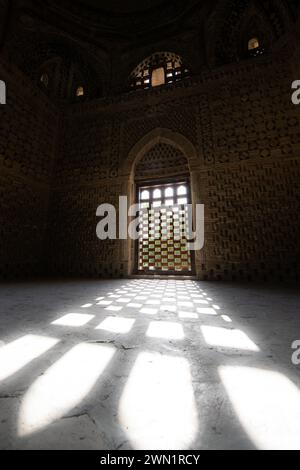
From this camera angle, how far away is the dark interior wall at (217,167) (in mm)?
4348

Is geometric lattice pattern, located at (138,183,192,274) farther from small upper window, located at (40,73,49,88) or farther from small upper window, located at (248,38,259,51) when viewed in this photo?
small upper window, located at (40,73,49,88)

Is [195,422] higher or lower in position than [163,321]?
higher

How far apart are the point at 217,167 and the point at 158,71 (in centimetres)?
415

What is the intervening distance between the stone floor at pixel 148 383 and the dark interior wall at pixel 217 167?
2954 millimetres

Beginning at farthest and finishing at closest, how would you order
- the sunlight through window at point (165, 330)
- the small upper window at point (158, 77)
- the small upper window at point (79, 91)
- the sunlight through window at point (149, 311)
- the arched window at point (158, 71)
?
the small upper window at point (79, 91) < the small upper window at point (158, 77) < the arched window at point (158, 71) < the sunlight through window at point (149, 311) < the sunlight through window at point (165, 330)

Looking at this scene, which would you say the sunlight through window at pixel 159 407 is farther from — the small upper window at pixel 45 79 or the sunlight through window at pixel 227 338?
the small upper window at pixel 45 79

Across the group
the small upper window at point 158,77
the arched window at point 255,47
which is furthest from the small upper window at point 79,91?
the arched window at point 255,47

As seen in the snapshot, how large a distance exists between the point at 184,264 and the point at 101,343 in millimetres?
4144

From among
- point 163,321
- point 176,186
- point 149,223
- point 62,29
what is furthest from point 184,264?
point 62,29

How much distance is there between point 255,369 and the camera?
36.3 inches

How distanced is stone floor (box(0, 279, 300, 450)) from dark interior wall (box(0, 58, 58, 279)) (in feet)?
13.4

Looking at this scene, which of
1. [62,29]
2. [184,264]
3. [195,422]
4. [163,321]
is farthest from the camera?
[62,29]
